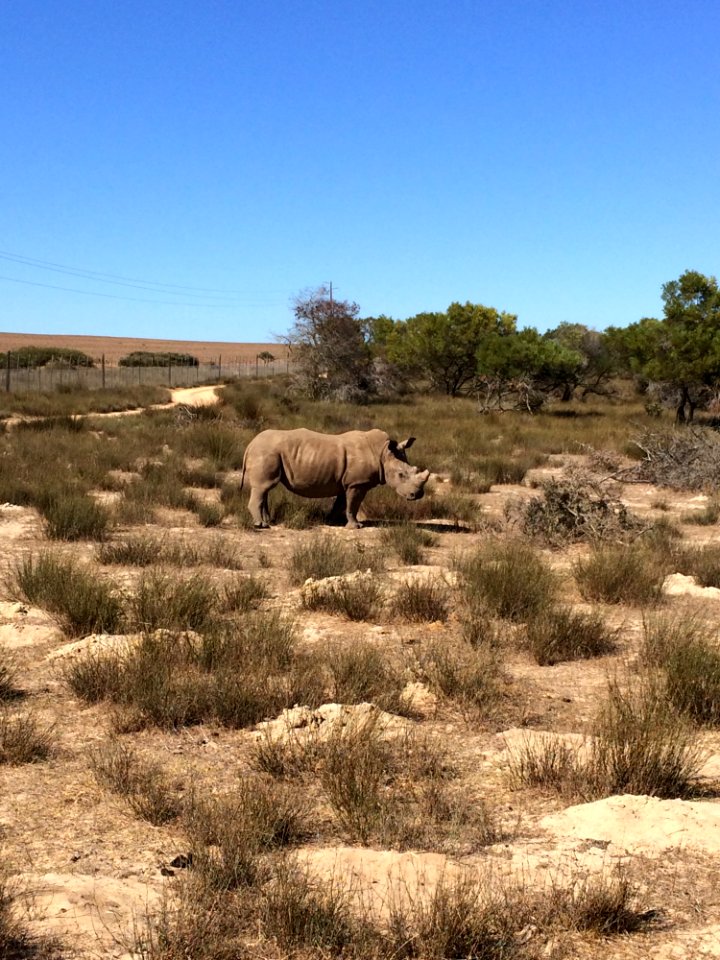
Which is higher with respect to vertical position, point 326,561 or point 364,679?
point 326,561

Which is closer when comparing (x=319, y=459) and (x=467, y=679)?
(x=467, y=679)

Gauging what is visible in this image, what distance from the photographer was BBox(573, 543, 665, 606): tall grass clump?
30.0ft

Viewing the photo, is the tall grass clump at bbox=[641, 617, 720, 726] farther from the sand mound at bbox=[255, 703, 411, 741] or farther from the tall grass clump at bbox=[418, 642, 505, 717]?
the sand mound at bbox=[255, 703, 411, 741]

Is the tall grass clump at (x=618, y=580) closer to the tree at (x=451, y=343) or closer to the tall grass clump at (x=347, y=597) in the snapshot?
the tall grass clump at (x=347, y=597)

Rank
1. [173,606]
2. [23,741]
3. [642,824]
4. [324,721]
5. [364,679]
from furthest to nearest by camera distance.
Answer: [173,606] → [364,679] → [324,721] → [23,741] → [642,824]

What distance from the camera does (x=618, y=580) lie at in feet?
30.3

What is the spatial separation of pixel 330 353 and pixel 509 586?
33004 millimetres

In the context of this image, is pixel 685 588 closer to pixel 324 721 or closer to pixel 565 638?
pixel 565 638

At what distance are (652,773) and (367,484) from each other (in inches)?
346

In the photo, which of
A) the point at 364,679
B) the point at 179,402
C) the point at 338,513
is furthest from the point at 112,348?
the point at 364,679

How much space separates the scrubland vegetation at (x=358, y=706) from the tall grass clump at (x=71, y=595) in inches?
1.0

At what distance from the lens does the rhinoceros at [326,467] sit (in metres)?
13.1

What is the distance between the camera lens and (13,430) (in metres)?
23.6

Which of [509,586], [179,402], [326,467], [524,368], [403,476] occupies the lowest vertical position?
[509,586]
